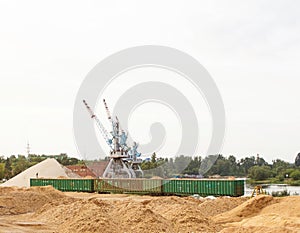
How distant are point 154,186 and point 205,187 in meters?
4.49

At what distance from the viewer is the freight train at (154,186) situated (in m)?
26.0

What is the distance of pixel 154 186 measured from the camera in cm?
3048

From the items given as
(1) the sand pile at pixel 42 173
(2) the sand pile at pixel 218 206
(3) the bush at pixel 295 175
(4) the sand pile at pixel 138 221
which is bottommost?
(3) the bush at pixel 295 175

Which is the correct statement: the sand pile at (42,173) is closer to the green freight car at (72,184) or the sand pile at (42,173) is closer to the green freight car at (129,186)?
the green freight car at (72,184)

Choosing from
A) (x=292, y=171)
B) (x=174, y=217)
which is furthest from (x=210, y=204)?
(x=292, y=171)

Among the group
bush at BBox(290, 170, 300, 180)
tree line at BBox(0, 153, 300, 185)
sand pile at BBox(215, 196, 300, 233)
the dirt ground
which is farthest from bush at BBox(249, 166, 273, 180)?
sand pile at BBox(215, 196, 300, 233)

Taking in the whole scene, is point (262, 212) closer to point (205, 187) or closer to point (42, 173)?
point (205, 187)

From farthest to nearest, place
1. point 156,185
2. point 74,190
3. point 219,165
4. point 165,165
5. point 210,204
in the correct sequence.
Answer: point 219,165
point 165,165
point 74,190
point 156,185
point 210,204

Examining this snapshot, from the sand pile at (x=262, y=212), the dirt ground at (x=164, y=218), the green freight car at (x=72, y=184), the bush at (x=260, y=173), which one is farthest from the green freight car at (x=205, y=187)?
the bush at (x=260, y=173)

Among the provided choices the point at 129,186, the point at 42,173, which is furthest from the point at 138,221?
the point at 42,173

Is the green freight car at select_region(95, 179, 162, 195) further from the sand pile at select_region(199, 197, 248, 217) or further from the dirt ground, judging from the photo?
the sand pile at select_region(199, 197, 248, 217)

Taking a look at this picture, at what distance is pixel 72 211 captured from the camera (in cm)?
1700

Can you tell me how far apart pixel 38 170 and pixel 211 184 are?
25563mm

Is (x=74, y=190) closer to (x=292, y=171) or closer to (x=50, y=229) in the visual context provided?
(x=50, y=229)
